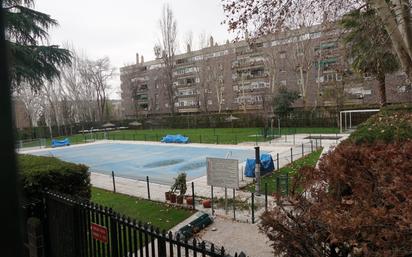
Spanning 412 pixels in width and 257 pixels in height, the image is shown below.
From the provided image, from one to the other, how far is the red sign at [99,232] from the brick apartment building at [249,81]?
29915 millimetres

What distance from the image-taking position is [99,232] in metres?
5.43

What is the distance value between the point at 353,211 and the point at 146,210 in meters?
8.30

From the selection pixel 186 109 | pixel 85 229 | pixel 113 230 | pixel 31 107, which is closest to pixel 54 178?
pixel 85 229

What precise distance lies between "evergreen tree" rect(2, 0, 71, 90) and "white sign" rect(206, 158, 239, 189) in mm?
9487

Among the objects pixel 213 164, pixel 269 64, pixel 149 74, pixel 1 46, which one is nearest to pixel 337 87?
pixel 269 64

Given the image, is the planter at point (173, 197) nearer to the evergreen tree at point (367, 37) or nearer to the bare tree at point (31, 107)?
the evergreen tree at point (367, 37)

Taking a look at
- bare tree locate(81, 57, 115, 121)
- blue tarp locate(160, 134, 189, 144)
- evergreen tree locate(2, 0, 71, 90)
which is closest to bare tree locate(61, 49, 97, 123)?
bare tree locate(81, 57, 115, 121)

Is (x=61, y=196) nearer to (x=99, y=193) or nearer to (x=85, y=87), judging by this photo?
(x=99, y=193)

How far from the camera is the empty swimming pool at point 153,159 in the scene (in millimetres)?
19391

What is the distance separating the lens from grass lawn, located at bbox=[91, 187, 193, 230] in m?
9.68

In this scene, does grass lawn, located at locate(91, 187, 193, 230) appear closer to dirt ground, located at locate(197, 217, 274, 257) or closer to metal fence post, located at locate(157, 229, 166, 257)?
dirt ground, located at locate(197, 217, 274, 257)

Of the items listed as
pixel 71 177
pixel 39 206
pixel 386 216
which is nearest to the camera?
pixel 386 216

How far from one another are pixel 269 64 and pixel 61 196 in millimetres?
45730

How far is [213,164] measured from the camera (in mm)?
10859
